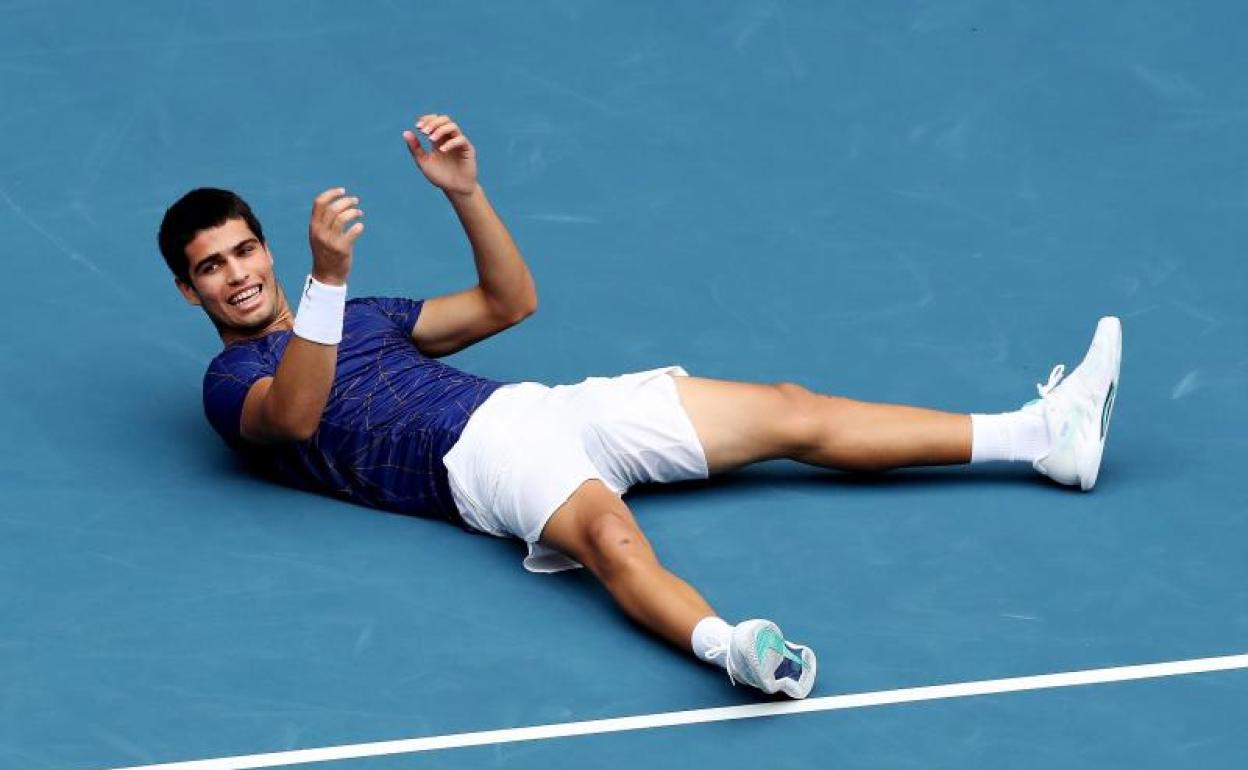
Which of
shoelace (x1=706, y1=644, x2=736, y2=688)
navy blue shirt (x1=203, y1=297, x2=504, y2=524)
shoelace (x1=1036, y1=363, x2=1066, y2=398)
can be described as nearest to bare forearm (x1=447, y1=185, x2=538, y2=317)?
navy blue shirt (x1=203, y1=297, x2=504, y2=524)

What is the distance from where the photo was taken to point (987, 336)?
289 inches

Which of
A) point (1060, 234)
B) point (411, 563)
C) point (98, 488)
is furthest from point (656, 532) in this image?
point (1060, 234)

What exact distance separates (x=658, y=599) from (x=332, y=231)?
3.64 ft

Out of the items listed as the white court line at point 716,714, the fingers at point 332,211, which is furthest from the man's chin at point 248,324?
the white court line at point 716,714

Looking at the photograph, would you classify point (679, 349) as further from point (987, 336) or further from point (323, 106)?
point (323, 106)

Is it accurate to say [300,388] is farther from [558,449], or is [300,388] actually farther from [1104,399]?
[1104,399]

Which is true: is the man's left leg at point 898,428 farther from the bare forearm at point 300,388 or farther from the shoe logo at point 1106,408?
the bare forearm at point 300,388

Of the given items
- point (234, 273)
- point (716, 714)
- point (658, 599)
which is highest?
point (234, 273)

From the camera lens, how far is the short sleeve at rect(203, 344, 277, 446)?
21.3 feet

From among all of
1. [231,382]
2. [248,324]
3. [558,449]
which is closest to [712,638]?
[558,449]

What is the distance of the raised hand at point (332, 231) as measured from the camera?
19.5 feet

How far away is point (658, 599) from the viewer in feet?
19.3

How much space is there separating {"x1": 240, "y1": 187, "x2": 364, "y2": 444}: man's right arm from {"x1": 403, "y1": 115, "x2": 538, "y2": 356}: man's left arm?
0.47 meters

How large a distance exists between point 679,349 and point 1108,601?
169cm
